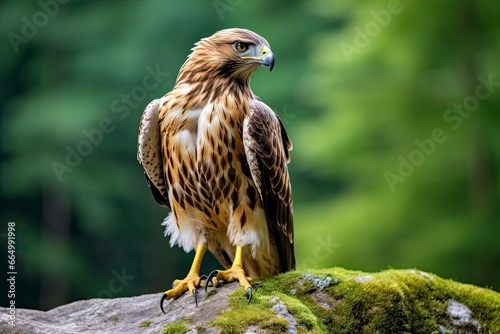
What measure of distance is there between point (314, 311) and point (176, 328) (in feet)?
2.90

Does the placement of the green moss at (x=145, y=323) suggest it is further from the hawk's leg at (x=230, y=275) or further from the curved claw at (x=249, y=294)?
the curved claw at (x=249, y=294)

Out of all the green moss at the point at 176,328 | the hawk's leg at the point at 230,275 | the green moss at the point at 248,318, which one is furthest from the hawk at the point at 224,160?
the green moss at the point at 176,328

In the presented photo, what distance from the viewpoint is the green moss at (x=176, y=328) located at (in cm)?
490

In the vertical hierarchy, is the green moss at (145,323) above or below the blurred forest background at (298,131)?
below

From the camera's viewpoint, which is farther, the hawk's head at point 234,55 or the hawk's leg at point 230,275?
the hawk's head at point 234,55

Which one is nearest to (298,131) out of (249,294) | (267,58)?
(267,58)

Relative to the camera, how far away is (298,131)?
13844mm

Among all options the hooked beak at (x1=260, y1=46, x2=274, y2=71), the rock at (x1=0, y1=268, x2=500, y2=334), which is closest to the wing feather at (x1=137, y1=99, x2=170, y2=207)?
the hooked beak at (x1=260, y1=46, x2=274, y2=71)

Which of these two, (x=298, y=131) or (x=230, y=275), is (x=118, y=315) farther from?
(x=298, y=131)

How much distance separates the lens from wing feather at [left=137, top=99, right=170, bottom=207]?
5919 mm

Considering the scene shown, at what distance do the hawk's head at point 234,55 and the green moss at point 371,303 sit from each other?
1467 mm

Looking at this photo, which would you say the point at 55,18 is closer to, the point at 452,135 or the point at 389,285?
the point at 452,135

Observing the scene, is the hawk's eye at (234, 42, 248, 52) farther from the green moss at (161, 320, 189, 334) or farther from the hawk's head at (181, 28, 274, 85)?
the green moss at (161, 320, 189, 334)

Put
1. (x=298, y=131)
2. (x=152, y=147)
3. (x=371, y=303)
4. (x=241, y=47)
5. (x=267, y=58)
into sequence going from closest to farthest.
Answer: (x=371, y=303) < (x=267, y=58) < (x=241, y=47) < (x=152, y=147) < (x=298, y=131)
